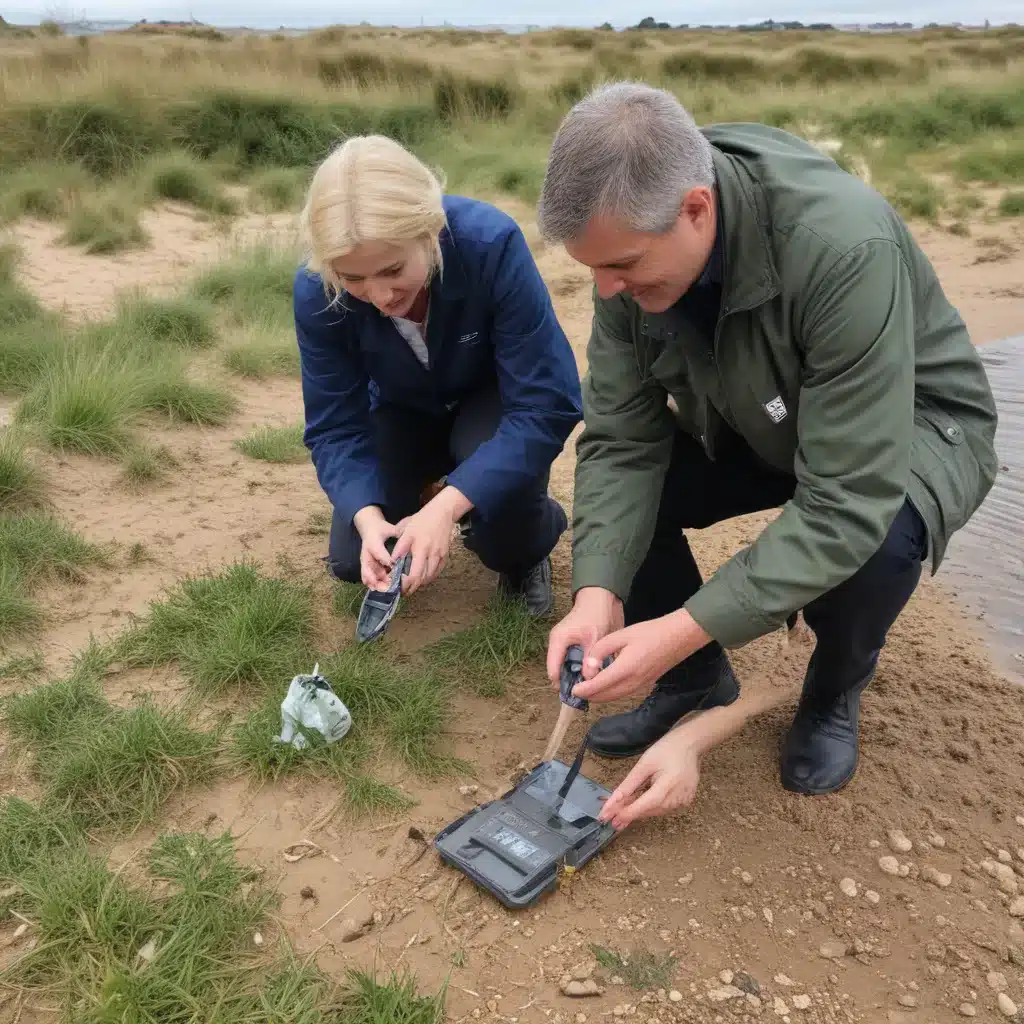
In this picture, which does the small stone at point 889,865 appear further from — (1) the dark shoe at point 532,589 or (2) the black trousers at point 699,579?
(1) the dark shoe at point 532,589

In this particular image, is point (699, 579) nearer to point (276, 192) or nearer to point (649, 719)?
point (649, 719)

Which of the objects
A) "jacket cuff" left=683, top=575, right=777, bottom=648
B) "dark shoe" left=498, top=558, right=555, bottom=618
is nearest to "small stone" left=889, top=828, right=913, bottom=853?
"jacket cuff" left=683, top=575, right=777, bottom=648

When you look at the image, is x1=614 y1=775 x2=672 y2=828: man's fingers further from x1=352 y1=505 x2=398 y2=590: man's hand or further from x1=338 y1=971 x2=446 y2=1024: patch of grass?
x1=352 y1=505 x2=398 y2=590: man's hand

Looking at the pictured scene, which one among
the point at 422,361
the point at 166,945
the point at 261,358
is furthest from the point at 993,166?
the point at 166,945

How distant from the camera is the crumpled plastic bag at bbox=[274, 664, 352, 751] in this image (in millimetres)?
2336

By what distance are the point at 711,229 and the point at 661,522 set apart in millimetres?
794

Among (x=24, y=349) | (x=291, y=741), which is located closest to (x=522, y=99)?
(x=24, y=349)

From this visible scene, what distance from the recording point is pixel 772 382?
1842 millimetres

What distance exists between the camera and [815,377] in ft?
5.71

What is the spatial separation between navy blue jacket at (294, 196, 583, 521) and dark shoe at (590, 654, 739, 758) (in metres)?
0.61

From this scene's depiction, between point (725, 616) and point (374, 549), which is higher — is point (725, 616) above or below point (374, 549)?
above

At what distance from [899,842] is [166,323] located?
14.0 feet

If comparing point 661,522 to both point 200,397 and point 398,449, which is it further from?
point 200,397

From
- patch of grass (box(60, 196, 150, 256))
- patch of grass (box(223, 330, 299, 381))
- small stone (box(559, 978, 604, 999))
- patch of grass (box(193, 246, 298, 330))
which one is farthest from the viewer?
patch of grass (box(60, 196, 150, 256))
